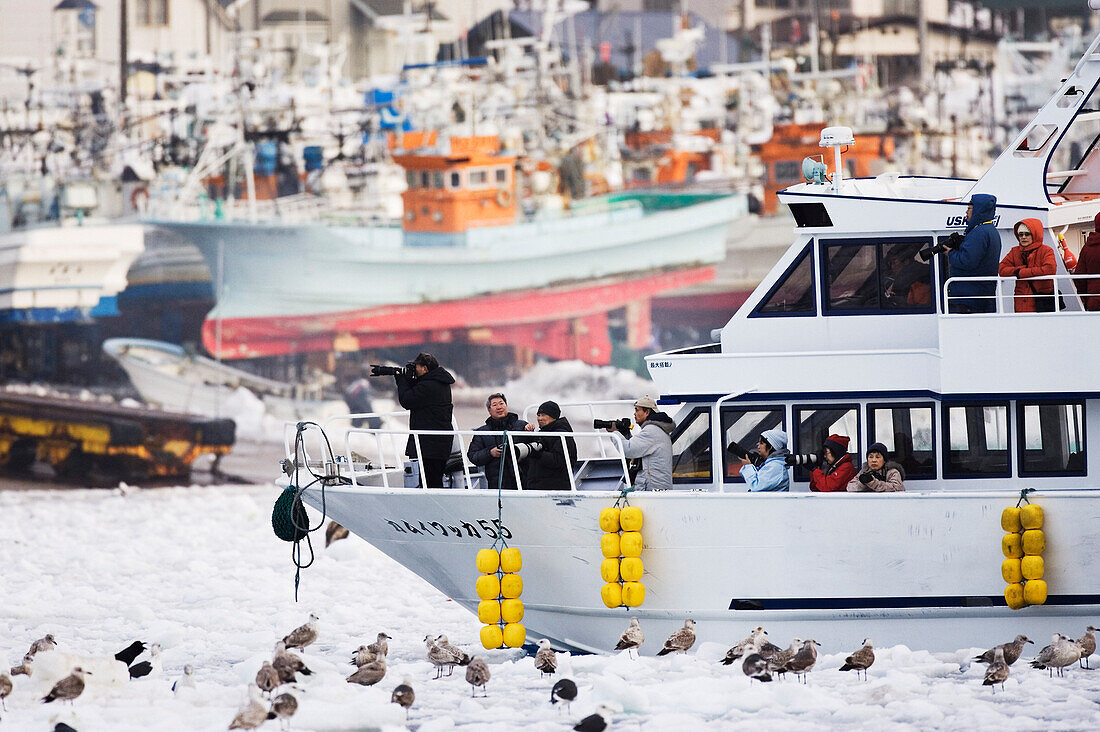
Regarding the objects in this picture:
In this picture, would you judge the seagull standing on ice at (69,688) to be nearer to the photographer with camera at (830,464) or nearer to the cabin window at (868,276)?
the photographer with camera at (830,464)

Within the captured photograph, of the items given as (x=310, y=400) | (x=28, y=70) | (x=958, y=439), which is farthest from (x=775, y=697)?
(x=28, y=70)

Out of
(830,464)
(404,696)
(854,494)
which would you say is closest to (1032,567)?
(854,494)

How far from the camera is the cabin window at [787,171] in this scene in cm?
3747

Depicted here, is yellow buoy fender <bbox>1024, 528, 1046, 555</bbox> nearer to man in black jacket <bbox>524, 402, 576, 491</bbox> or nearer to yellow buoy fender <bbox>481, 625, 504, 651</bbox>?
man in black jacket <bbox>524, 402, 576, 491</bbox>

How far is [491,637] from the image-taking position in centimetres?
1265

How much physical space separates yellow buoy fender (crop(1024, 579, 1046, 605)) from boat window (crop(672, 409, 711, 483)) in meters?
2.89

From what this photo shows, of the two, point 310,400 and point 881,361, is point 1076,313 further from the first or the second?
point 310,400

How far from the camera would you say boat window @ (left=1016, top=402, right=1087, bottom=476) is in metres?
12.9

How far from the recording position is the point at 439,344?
3653cm

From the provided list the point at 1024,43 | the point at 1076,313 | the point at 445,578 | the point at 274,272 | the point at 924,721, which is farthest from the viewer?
the point at 1024,43

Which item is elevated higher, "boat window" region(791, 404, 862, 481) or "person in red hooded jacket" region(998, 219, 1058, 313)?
"person in red hooded jacket" region(998, 219, 1058, 313)

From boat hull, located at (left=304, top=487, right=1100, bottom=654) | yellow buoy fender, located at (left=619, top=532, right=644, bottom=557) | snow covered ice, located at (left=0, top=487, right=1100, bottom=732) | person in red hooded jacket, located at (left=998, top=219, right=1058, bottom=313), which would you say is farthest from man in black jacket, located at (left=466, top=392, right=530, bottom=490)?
person in red hooded jacket, located at (left=998, top=219, right=1058, bottom=313)

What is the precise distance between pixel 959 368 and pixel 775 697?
3239 millimetres

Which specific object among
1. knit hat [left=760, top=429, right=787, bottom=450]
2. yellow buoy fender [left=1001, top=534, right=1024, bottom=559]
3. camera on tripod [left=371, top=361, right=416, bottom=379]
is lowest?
yellow buoy fender [left=1001, top=534, right=1024, bottom=559]
